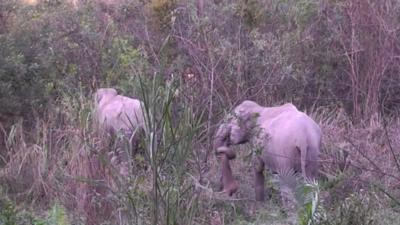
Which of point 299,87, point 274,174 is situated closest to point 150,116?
point 274,174

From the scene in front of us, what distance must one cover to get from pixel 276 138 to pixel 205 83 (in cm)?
295

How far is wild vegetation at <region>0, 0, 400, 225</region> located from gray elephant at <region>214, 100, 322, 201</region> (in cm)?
22

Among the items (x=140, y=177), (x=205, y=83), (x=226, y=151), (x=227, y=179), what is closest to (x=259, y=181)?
(x=227, y=179)

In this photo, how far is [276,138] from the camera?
850cm

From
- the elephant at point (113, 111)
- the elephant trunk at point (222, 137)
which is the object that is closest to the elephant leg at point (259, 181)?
the elephant trunk at point (222, 137)

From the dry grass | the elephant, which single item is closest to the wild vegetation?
the dry grass

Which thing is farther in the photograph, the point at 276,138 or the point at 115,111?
the point at 115,111

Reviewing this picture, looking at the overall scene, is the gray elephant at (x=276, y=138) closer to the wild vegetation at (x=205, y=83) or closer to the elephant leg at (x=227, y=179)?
the elephant leg at (x=227, y=179)

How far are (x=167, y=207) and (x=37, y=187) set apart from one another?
9.94 feet

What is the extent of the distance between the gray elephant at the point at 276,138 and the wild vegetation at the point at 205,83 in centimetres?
22

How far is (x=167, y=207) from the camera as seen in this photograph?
605 cm

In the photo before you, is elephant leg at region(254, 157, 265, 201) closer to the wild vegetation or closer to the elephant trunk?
the wild vegetation

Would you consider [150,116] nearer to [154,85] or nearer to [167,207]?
[154,85]

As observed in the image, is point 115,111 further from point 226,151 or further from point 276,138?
point 276,138
